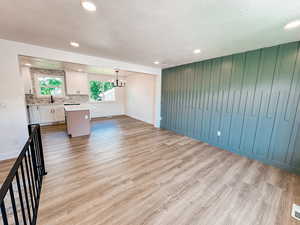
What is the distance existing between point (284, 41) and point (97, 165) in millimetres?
4302

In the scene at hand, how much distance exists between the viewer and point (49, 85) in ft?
17.3

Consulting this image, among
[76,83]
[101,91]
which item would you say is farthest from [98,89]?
[76,83]

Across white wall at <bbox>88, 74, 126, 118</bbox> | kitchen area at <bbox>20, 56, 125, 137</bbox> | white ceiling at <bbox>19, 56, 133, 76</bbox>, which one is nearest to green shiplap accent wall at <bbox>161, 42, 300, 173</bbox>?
white ceiling at <bbox>19, 56, 133, 76</bbox>

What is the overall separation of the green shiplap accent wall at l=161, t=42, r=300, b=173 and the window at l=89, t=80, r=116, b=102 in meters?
4.49

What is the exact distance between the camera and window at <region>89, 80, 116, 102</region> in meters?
6.49

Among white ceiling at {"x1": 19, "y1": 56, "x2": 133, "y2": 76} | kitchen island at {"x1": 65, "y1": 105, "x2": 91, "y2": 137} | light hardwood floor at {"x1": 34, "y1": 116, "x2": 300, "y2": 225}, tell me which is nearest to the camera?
light hardwood floor at {"x1": 34, "y1": 116, "x2": 300, "y2": 225}

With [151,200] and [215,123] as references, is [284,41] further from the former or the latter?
[151,200]

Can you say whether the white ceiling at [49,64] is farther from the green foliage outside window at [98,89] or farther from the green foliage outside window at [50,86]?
the green foliage outside window at [98,89]

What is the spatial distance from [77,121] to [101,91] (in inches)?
124

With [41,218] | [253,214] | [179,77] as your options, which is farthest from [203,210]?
[179,77]

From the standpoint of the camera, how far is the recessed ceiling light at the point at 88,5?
1358mm

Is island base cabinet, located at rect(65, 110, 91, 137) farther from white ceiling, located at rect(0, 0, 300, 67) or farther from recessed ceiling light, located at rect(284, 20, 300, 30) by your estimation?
recessed ceiling light, located at rect(284, 20, 300, 30)

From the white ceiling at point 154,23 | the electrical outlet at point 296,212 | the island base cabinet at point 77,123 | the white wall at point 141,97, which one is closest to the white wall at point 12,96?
the white ceiling at point 154,23

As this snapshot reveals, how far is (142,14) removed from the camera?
5.13 feet
